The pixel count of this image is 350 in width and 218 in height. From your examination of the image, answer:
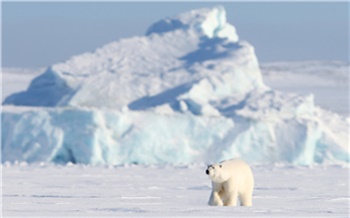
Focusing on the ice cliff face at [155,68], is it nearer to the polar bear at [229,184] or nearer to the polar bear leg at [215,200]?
the polar bear at [229,184]

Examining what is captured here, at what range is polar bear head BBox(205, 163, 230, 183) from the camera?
548cm

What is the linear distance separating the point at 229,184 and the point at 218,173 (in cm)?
18

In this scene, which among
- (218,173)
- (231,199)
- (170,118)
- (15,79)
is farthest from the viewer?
(15,79)

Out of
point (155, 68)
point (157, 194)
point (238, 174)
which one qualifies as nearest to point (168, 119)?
point (155, 68)

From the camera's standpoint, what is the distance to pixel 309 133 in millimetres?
16750

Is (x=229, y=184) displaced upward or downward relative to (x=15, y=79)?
upward

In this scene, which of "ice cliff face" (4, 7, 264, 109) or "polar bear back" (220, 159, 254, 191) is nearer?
"polar bear back" (220, 159, 254, 191)

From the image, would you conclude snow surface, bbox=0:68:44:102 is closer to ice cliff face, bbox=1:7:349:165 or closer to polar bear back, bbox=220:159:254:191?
ice cliff face, bbox=1:7:349:165

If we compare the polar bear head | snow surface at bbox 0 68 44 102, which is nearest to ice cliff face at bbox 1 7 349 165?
the polar bear head

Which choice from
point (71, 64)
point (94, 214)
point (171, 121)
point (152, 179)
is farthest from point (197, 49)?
point (94, 214)

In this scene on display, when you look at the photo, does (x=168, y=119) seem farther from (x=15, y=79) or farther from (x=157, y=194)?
(x=15, y=79)

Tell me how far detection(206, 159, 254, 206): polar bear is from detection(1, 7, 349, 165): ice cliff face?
1025 centimetres

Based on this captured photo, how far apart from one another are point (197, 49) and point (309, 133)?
4735mm

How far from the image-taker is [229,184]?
5.65m
